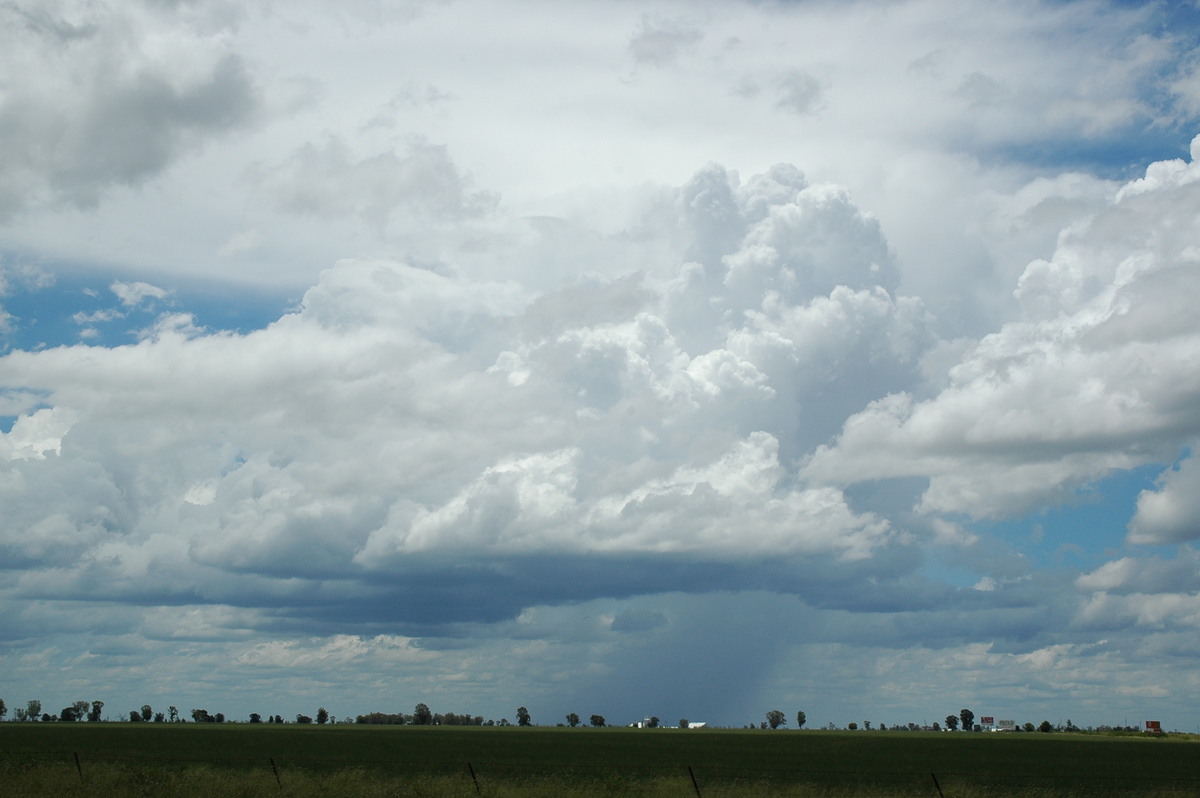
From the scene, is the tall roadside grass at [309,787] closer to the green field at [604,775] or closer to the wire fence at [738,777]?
the green field at [604,775]

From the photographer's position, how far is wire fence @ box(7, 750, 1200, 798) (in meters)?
54.6

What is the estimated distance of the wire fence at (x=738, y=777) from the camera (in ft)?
179

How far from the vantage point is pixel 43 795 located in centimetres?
4316

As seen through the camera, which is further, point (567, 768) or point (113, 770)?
point (567, 768)

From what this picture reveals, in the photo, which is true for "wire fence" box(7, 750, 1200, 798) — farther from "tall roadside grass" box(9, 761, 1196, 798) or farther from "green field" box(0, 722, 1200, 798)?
"tall roadside grass" box(9, 761, 1196, 798)

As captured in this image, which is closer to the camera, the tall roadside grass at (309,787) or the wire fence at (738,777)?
the tall roadside grass at (309,787)

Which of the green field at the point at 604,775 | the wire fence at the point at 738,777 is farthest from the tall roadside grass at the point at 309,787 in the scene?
the wire fence at the point at 738,777

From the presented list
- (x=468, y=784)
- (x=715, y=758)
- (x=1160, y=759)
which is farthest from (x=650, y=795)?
(x=1160, y=759)

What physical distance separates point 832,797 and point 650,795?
9.24 m

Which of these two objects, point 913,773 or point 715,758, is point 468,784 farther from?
point 715,758

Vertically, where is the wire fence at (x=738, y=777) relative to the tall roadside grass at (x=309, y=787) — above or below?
below

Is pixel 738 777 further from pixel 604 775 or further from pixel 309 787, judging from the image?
pixel 309 787

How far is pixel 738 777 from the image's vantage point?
70875 millimetres

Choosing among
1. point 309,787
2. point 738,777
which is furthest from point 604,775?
point 309,787
